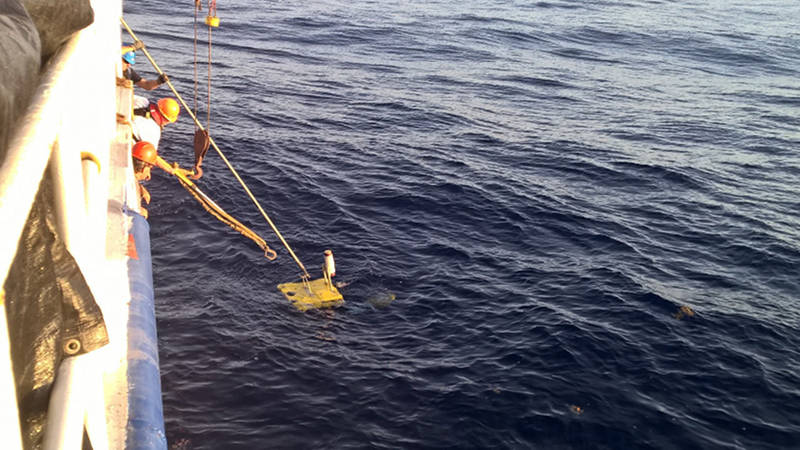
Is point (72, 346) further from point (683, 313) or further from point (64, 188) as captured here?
point (683, 313)

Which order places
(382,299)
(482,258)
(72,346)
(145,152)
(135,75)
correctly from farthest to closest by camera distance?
(482,258)
(135,75)
(382,299)
(145,152)
(72,346)

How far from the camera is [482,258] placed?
1778 centimetres

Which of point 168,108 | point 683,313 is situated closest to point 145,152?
point 168,108

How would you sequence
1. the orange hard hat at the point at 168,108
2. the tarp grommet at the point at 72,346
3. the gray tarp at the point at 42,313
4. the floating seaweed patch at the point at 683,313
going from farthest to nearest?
the floating seaweed patch at the point at 683,313 → the orange hard hat at the point at 168,108 → the tarp grommet at the point at 72,346 → the gray tarp at the point at 42,313

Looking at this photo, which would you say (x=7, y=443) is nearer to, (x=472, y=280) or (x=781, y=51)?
(x=472, y=280)

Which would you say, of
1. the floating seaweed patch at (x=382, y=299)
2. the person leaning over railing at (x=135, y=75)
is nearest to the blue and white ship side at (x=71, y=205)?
the floating seaweed patch at (x=382, y=299)

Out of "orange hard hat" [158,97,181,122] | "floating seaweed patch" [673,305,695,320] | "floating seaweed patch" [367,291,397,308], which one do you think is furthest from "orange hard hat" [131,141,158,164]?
"floating seaweed patch" [673,305,695,320]

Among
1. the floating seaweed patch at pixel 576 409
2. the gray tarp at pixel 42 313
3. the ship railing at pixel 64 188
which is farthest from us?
the floating seaweed patch at pixel 576 409

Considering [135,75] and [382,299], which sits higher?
[135,75]

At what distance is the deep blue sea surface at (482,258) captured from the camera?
40.0 ft

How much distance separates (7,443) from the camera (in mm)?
2094

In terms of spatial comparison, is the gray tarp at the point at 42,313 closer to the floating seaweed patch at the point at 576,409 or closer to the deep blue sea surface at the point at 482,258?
the deep blue sea surface at the point at 482,258

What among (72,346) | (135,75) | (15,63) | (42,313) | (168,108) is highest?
(15,63)

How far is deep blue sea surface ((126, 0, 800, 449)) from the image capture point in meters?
12.2
